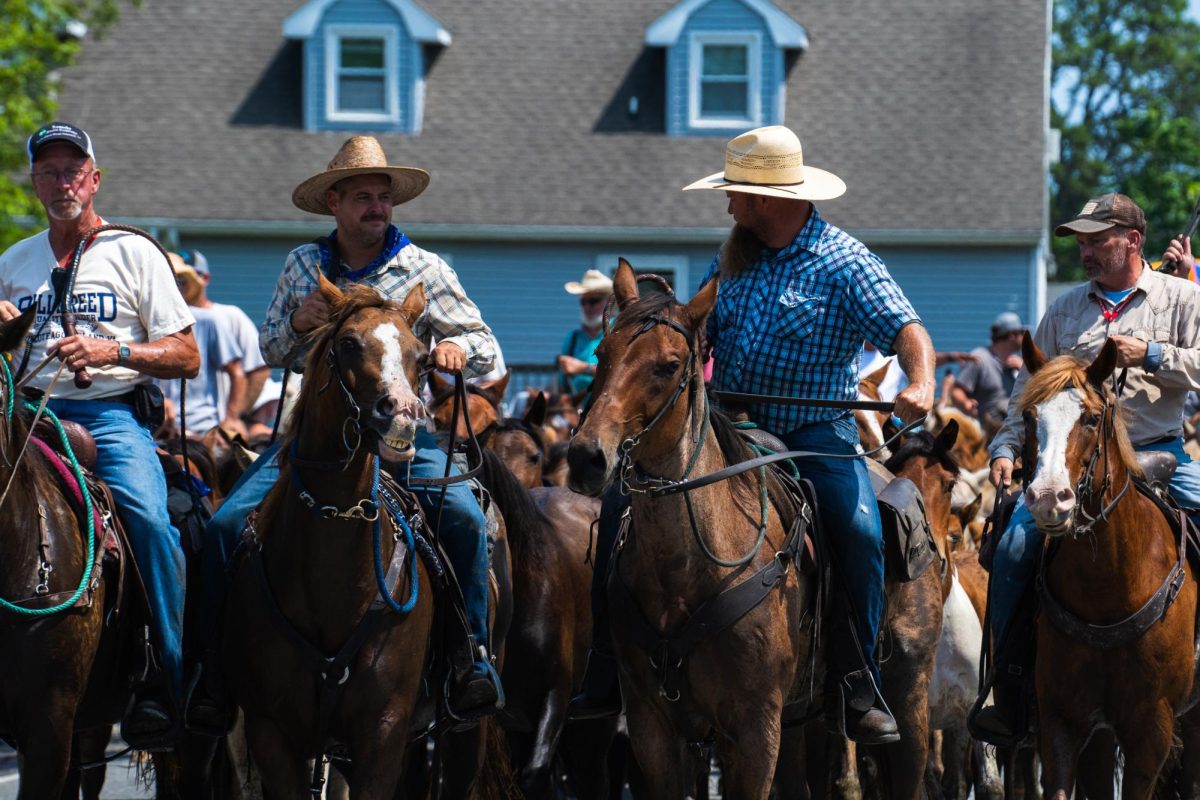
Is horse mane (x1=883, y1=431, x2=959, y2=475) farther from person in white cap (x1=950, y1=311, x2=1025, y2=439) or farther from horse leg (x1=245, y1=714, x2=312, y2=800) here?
person in white cap (x1=950, y1=311, x2=1025, y2=439)

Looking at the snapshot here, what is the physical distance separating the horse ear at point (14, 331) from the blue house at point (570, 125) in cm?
2077

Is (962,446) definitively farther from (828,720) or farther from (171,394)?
(828,720)

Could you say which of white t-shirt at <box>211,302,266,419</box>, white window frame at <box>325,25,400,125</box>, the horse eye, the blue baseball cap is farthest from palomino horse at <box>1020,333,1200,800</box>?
white window frame at <box>325,25,400,125</box>

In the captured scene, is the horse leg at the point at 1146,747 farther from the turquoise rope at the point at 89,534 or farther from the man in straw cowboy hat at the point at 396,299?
the turquoise rope at the point at 89,534

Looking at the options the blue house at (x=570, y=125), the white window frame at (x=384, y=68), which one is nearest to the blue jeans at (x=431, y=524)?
the blue house at (x=570, y=125)

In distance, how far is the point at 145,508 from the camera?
700 cm

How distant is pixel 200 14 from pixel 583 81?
6.77 metres

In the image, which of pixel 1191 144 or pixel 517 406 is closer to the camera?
pixel 517 406

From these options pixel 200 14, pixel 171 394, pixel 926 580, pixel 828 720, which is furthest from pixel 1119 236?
pixel 200 14

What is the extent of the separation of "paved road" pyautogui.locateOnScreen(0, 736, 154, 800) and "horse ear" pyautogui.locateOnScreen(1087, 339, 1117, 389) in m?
5.58

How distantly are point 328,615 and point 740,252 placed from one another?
2290 millimetres

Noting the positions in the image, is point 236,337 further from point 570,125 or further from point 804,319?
point 570,125

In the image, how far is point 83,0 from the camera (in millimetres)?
27047

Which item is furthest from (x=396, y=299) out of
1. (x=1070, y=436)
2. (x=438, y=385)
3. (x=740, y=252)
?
(x=438, y=385)
